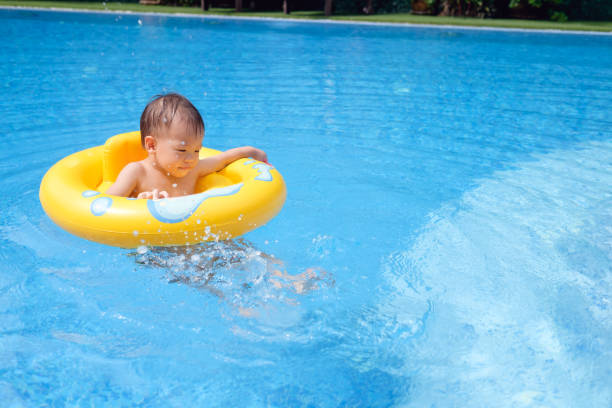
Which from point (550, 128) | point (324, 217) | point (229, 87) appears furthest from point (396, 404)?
point (229, 87)

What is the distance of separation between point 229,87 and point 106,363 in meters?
5.33

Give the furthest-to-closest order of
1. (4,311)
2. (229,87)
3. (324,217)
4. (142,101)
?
1. (229,87)
2. (142,101)
3. (324,217)
4. (4,311)

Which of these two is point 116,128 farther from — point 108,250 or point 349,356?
point 349,356

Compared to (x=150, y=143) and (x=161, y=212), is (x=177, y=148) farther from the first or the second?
(x=161, y=212)

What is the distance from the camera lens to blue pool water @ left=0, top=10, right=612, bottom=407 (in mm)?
2195

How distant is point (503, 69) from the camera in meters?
8.80

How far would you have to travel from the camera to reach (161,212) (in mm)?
2432

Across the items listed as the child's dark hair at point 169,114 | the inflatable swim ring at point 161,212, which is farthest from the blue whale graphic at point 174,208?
the child's dark hair at point 169,114

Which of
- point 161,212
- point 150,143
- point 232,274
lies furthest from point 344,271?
point 150,143

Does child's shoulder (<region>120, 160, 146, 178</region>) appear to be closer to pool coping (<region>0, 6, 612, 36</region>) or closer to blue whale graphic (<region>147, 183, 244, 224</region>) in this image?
blue whale graphic (<region>147, 183, 244, 224</region>)

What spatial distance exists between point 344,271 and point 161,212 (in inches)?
41.1

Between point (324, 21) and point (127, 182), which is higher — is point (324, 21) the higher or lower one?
the higher one

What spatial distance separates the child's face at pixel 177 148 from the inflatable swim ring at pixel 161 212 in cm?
23

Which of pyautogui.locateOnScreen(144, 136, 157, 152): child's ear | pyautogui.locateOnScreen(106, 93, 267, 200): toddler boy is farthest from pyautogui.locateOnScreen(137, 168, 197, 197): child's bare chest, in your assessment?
pyautogui.locateOnScreen(144, 136, 157, 152): child's ear
